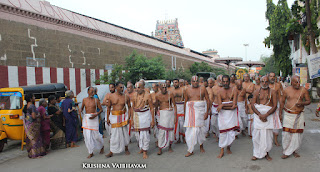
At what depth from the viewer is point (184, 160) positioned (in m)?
5.28

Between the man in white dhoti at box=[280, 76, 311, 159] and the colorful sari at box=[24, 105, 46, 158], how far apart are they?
5.52 metres

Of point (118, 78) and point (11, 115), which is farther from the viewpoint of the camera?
point (118, 78)

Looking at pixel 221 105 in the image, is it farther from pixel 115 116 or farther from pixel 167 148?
pixel 115 116

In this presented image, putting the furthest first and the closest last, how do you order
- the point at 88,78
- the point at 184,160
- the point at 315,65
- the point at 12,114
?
the point at 88,78 → the point at 315,65 → the point at 12,114 → the point at 184,160

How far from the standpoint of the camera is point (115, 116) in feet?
19.0

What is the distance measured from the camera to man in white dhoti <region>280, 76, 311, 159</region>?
5051 mm

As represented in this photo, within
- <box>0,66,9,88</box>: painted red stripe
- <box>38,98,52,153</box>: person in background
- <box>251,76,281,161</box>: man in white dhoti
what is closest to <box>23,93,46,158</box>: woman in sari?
<box>38,98,52,153</box>: person in background

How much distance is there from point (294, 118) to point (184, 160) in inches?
93.5

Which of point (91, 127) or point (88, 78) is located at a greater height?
point (88, 78)

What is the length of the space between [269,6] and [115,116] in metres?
22.7

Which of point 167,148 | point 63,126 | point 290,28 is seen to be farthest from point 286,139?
point 290,28

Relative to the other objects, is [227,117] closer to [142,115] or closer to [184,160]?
[184,160]

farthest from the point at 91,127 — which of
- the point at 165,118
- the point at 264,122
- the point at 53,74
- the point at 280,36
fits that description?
the point at 280,36

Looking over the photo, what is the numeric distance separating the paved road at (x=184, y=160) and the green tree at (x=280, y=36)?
1566cm
